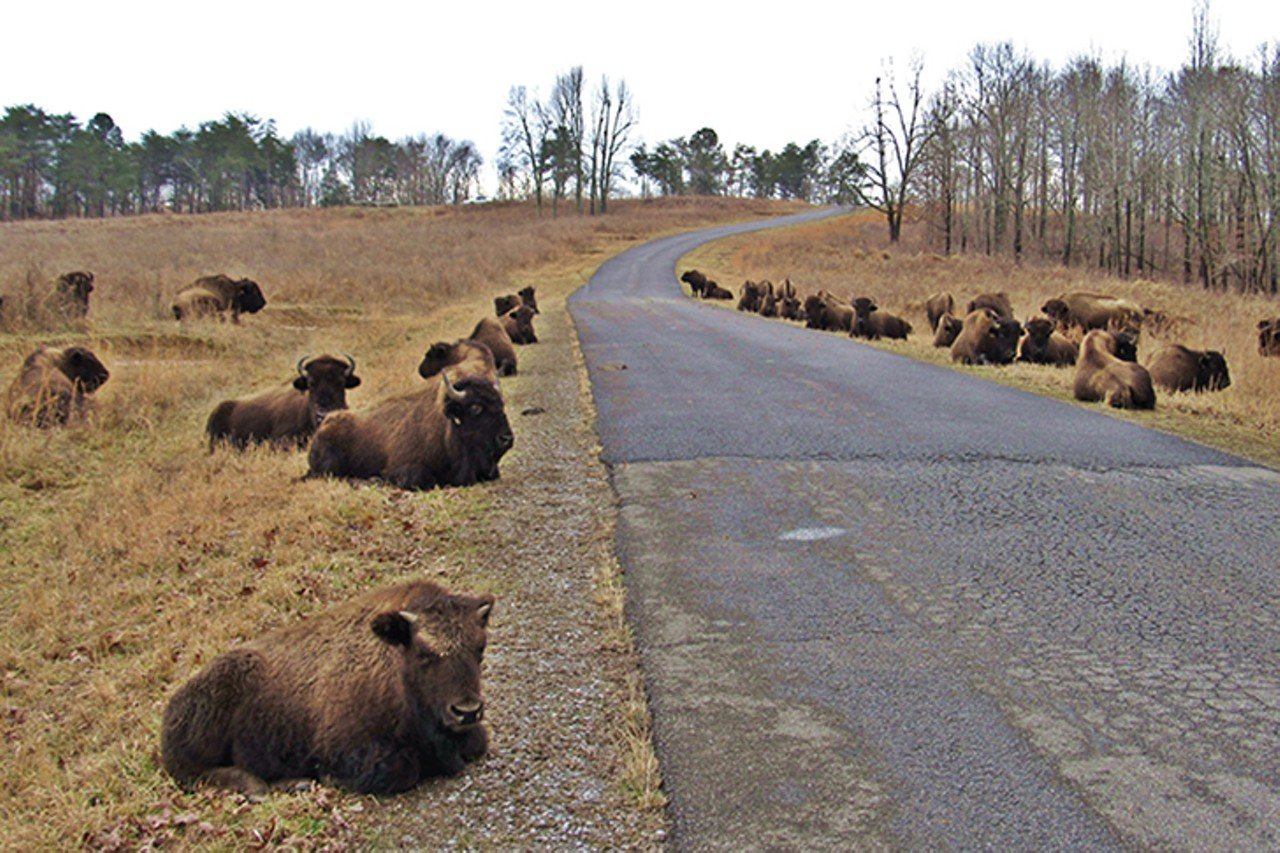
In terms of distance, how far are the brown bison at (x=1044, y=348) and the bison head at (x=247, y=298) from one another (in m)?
16.6

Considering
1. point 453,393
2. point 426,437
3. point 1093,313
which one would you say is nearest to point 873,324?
point 1093,313

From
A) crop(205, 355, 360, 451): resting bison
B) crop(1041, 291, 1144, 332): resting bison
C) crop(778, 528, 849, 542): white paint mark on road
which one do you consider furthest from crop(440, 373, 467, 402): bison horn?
crop(1041, 291, 1144, 332): resting bison

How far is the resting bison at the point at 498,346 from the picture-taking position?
1558cm

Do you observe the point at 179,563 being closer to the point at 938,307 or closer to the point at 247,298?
the point at 247,298

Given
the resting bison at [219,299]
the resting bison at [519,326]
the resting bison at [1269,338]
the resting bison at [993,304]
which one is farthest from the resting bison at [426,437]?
the resting bison at [993,304]

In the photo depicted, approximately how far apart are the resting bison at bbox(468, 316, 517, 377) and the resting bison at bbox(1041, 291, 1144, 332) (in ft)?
43.3

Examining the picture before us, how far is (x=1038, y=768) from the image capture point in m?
3.90

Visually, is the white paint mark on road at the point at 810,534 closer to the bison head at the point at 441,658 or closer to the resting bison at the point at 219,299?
the bison head at the point at 441,658

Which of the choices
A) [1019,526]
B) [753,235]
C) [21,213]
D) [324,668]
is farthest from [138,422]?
[21,213]

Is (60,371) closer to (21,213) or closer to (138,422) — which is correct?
(138,422)

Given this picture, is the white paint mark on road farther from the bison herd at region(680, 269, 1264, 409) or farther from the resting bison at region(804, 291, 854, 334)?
the resting bison at region(804, 291, 854, 334)

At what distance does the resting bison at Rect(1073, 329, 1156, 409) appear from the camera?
12.6 metres

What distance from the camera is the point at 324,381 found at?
10.3 meters

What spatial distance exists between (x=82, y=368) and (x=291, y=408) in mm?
4078
